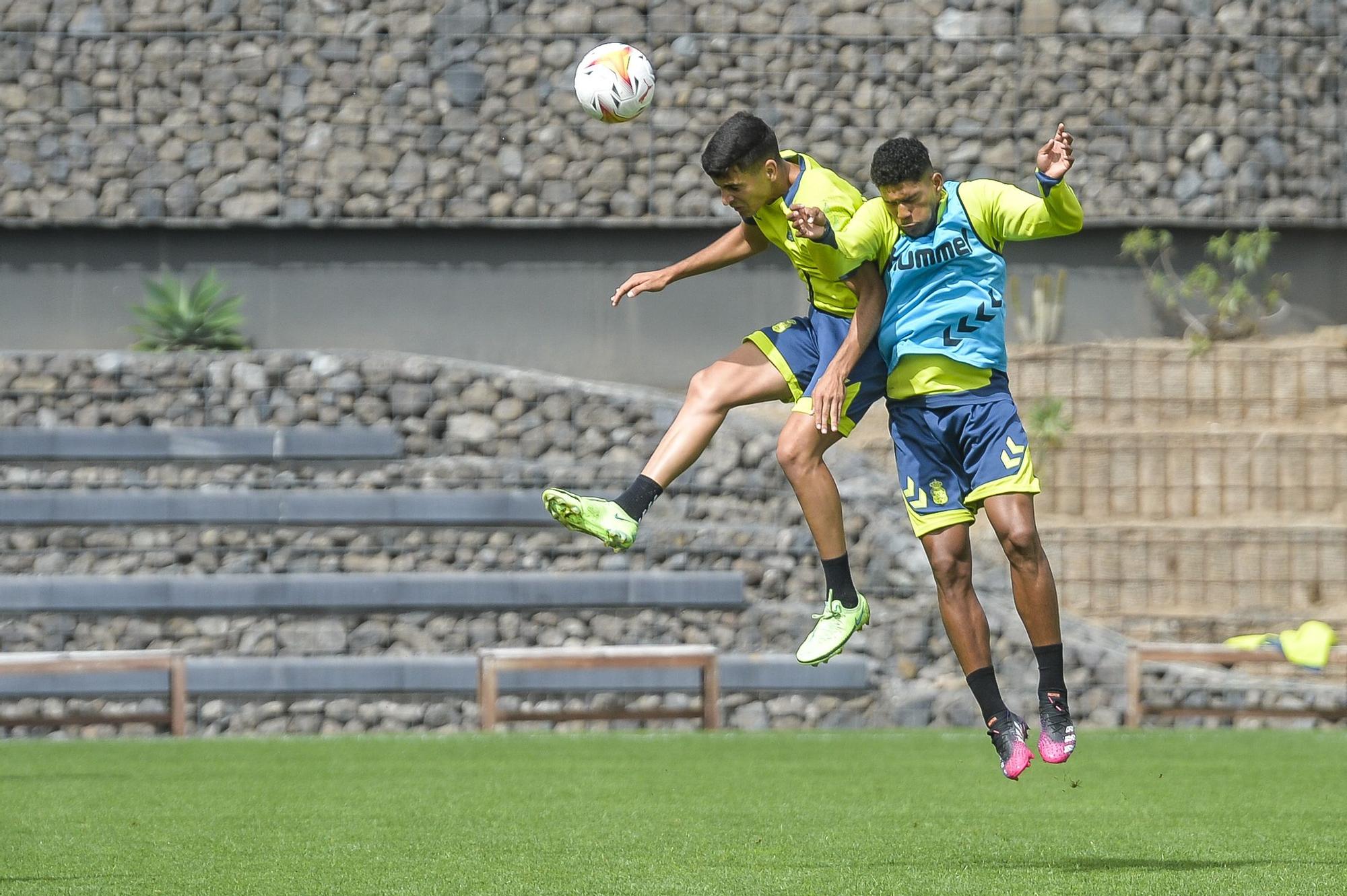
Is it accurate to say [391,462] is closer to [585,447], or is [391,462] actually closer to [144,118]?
[585,447]

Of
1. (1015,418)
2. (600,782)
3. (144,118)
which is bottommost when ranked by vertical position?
(600,782)

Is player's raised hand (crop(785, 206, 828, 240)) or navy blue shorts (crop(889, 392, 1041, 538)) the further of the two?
navy blue shorts (crop(889, 392, 1041, 538))

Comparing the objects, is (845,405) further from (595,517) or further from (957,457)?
(595,517)

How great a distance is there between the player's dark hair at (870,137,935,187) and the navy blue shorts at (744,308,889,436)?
2.05 feet

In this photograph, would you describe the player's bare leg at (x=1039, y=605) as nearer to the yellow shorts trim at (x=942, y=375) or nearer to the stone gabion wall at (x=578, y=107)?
the yellow shorts trim at (x=942, y=375)

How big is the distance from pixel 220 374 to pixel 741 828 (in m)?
10.4

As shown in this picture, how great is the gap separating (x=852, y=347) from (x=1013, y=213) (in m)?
0.75

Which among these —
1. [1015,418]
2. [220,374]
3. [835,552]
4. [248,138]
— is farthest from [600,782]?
[248,138]

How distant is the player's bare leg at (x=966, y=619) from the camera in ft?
22.8

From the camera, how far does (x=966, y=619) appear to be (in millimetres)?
7094

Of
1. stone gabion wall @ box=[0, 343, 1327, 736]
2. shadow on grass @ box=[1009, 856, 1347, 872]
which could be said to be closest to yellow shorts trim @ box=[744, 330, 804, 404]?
shadow on grass @ box=[1009, 856, 1347, 872]

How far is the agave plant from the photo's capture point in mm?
18797

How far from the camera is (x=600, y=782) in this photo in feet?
35.4

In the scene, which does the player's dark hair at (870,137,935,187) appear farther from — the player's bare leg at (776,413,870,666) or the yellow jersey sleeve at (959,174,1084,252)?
the player's bare leg at (776,413,870,666)
